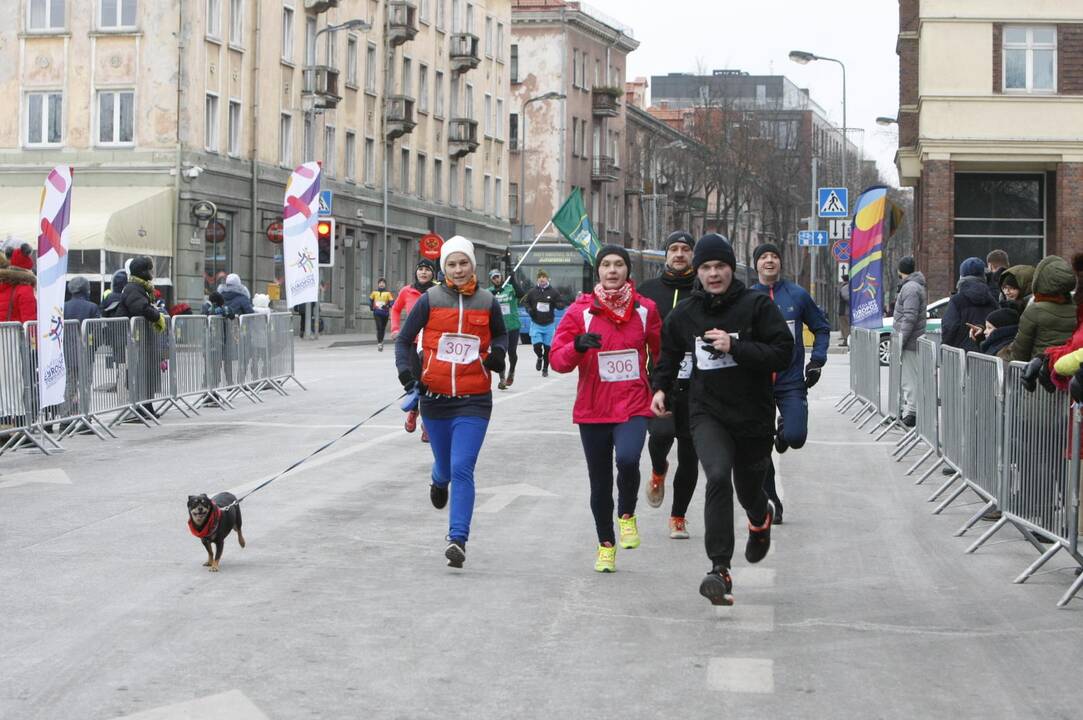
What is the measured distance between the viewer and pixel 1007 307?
13656 mm

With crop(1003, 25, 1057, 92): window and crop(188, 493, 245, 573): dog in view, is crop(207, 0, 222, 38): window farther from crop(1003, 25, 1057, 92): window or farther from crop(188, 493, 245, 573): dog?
crop(188, 493, 245, 573): dog

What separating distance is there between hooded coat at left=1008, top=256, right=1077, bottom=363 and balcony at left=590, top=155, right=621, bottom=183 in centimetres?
8303

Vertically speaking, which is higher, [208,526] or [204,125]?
[204,125]

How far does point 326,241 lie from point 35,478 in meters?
31.4

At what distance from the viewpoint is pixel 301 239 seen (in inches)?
1073

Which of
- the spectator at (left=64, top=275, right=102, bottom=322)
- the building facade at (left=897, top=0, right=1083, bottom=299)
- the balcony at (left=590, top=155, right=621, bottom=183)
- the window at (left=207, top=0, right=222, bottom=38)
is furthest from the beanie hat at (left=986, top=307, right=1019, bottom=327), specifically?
the balcony at (left=590, top=155, right=621, bottom=183)

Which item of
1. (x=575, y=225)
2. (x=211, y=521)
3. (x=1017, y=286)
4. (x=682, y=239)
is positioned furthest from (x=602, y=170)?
(x=211, y=521)

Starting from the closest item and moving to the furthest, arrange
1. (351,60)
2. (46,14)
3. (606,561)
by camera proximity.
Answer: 1. (606,561)
2. (46,14)
3. (351,60)

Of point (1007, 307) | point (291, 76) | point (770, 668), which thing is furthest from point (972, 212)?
point (770, 668)

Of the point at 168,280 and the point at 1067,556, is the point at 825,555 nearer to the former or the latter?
the point at 1067,556

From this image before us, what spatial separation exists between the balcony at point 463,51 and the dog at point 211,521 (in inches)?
2405

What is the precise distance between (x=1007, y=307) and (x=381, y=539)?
5.54m

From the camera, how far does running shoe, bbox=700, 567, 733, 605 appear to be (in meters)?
7.95

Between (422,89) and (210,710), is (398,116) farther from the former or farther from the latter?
(210,710)
